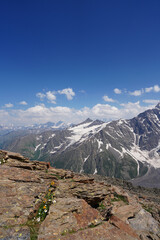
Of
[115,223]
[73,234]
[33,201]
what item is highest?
[33,201]

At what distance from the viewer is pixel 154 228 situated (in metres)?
17.1

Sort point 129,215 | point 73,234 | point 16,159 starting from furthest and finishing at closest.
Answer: point 16,159
point 129,215
point 73,234

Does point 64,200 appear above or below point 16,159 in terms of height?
below

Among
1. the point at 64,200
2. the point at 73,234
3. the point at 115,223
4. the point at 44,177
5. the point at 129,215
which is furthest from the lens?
the point at 44,177

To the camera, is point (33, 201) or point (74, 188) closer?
point (33, 201)

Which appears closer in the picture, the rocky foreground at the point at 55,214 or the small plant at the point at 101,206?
the rocky foreground at the point at 55,214

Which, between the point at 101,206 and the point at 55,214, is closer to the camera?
the point at 55,214

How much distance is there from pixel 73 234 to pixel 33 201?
5.30 meters

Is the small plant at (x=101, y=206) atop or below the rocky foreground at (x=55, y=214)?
below

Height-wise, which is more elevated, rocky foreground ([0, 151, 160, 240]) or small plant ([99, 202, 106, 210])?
rocky foreground ([0, 151, 160, 240])

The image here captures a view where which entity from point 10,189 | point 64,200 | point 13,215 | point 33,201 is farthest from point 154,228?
point 10,189

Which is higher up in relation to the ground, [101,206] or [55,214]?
[55,214]

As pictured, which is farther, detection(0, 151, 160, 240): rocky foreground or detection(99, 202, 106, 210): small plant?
detection(99, 202, 106, 210): small plant

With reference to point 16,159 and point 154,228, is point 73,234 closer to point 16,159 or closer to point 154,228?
point 154,228
